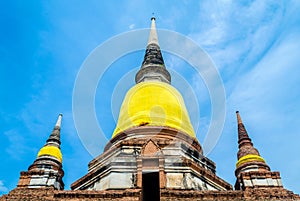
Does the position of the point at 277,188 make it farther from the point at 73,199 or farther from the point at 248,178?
the point at 73,199

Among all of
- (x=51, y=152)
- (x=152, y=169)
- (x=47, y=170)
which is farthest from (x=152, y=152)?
(x=51, y=152)

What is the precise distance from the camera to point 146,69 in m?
19.7

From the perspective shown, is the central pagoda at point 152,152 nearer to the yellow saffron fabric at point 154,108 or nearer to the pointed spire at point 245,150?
the yellow saffron fabric at point 154,108

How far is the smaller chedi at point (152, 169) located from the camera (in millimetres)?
11297

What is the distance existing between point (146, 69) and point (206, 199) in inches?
392

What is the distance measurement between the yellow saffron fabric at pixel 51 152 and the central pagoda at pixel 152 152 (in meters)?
1.33

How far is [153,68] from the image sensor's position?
771 inches

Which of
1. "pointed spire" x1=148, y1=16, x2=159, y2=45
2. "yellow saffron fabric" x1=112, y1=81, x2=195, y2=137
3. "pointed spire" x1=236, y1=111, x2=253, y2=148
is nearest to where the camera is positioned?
"pointed spire" x1=236, y1=111, x2=253, y2=148

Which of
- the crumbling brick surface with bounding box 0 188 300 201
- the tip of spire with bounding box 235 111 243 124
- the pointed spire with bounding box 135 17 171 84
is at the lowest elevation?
the crumbling brick surface with bounding box 0 188 300 201

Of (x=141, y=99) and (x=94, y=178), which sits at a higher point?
→ (x=141, y=99)

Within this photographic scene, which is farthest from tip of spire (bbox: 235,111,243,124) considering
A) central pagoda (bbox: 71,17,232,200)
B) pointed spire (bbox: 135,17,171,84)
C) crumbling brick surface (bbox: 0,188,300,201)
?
pointed spire (bbox: 135,17,171,84)

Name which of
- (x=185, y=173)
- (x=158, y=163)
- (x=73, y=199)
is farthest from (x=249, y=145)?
(x=73, y=199)

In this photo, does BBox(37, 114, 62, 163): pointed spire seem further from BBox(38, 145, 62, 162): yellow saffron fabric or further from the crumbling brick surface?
the crumbling brick surface

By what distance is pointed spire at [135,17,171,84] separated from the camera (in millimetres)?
19219
